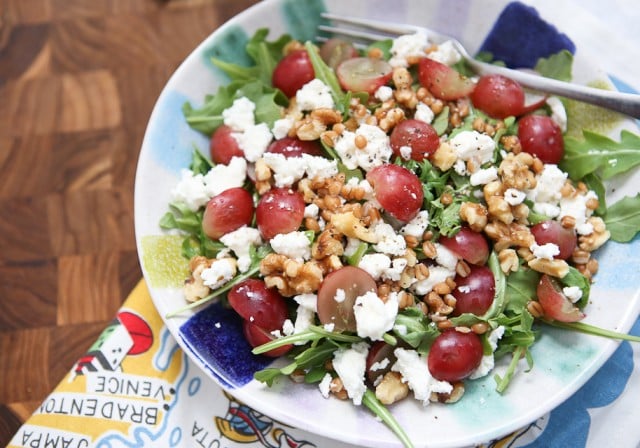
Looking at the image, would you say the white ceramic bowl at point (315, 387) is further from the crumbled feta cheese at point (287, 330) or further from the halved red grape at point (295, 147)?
the halved red grape at point (295, 147)

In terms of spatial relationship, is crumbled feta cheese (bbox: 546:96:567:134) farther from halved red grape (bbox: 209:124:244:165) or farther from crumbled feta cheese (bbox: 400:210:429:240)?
halved red grape (bbox: 209:124:244:165)

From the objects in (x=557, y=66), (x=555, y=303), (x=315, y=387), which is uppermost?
(x=557, y=66)

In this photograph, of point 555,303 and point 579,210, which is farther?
point 579,210

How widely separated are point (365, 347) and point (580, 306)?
62 centimetres

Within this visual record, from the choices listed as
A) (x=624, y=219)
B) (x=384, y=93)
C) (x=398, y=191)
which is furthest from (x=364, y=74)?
(x=624, y=219)

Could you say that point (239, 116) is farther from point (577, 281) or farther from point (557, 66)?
point (577, 281)

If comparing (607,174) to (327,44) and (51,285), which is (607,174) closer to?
(327,44)

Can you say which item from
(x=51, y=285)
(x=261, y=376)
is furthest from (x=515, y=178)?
(x=51, y=285)

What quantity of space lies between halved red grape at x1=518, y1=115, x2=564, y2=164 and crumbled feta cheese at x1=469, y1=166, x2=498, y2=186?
18 centimetres

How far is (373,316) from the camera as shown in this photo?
1.71 meters

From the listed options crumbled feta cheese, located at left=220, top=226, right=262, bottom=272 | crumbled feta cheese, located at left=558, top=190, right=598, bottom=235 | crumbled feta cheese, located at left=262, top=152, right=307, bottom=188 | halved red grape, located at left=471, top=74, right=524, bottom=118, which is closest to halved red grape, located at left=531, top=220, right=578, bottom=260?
crumbled feta cheese, located at left=558, top=190, right=598, bottom=235

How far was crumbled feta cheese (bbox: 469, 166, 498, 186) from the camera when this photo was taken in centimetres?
187

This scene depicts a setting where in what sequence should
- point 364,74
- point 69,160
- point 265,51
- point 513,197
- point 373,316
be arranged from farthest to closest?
1. point 69,160
2. point 265,51
3. point 364,74
4. point 513,197
5. point 373,316

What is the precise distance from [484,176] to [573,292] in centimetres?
→ 40
